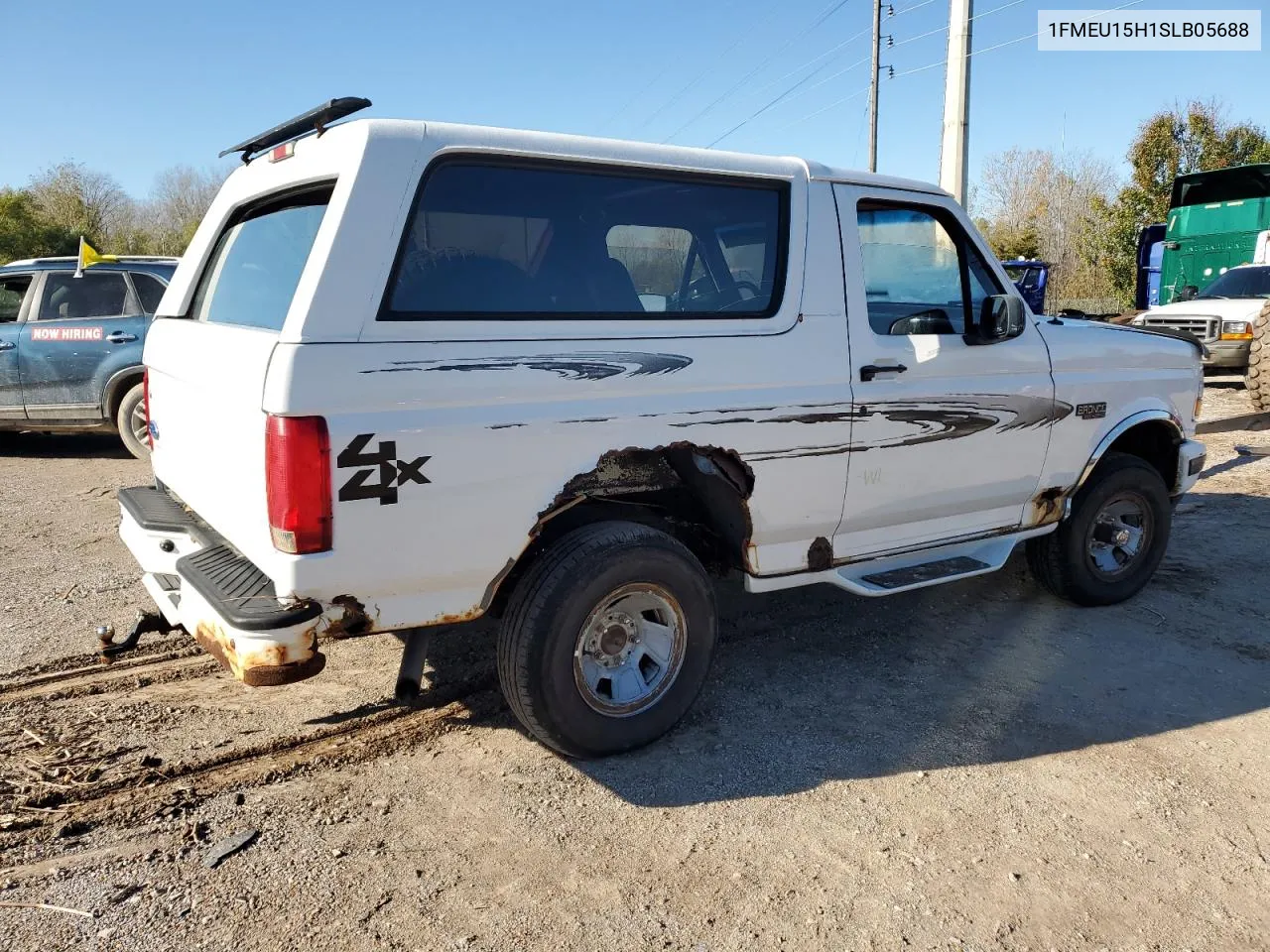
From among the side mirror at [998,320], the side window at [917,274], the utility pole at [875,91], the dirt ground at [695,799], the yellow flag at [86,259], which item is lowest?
the dirt ground at [695,799]

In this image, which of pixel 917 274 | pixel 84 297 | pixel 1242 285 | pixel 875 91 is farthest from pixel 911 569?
pixel 875 91

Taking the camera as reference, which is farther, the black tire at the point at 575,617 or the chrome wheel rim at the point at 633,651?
the chrome wheel rim at the point at 633,651

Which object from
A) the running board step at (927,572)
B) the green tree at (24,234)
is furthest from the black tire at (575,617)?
the green tree at (24,234)

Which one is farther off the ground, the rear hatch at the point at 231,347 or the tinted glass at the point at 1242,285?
the tinted glass at the point at 1242,285

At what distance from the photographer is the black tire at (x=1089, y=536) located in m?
4.85

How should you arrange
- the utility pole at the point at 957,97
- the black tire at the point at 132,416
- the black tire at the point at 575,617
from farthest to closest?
1. the utility pole at the point at 957,97
2. the black tire at the point at 132,416
3. the black tire at the point at 575,617

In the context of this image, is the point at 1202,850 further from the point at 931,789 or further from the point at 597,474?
the point at 597,474

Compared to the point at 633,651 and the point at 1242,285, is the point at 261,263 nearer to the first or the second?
the point at 633,651

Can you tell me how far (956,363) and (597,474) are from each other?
5.77 ft

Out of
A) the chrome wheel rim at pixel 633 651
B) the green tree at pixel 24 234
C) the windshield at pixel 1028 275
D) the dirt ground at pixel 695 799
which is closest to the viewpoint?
the dirt ground at pixel 695 799

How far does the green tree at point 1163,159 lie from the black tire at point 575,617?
27.3 meters

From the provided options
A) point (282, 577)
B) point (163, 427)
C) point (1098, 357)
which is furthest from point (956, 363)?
point (163, 427)

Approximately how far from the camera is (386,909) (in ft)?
8.63

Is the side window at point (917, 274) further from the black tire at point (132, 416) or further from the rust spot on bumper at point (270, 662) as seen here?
the black tire at point (132, 416)
